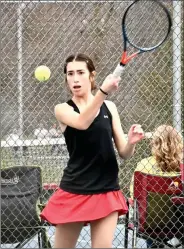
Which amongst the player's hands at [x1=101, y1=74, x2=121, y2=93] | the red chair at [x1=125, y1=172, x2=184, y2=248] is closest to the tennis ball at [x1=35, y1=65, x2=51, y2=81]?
the red chair at [x1=125, y1=172, x2=184, y2=248]

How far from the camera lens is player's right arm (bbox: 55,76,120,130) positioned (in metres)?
1.91

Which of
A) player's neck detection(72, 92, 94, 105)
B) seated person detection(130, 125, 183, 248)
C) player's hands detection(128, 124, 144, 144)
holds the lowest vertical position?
seated person detection(130, 125, 183, 248)

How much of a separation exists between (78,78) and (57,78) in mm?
1920

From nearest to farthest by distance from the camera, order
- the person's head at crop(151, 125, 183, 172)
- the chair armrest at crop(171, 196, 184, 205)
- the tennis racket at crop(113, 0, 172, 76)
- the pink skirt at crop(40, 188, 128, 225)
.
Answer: the pink skirt at crop(40, 188, 128, 225), the chair armrest at crop(171, 196, 184, 205), the person's head at crop(151, 125, 183, 172), the tennis racket at crop(113, 0, 172, 76)

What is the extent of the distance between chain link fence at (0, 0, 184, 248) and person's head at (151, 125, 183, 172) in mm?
495

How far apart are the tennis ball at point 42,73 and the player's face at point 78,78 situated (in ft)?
5.40

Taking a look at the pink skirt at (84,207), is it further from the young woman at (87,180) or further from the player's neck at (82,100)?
the player's neck at (82,100)

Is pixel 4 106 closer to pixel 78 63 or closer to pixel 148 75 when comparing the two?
pixel 148 75

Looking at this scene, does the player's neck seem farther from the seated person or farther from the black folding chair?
the black folding chair

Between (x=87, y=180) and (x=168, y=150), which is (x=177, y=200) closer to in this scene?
(x=168, y=150)

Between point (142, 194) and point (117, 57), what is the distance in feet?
4.18

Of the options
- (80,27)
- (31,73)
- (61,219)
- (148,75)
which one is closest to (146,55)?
(148,75)

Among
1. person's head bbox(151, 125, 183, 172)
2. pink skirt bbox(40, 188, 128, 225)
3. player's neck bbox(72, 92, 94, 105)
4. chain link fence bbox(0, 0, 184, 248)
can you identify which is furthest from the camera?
chain link fence bbox(0, 0, 184, 248)

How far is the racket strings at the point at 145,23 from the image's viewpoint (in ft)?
10.8
